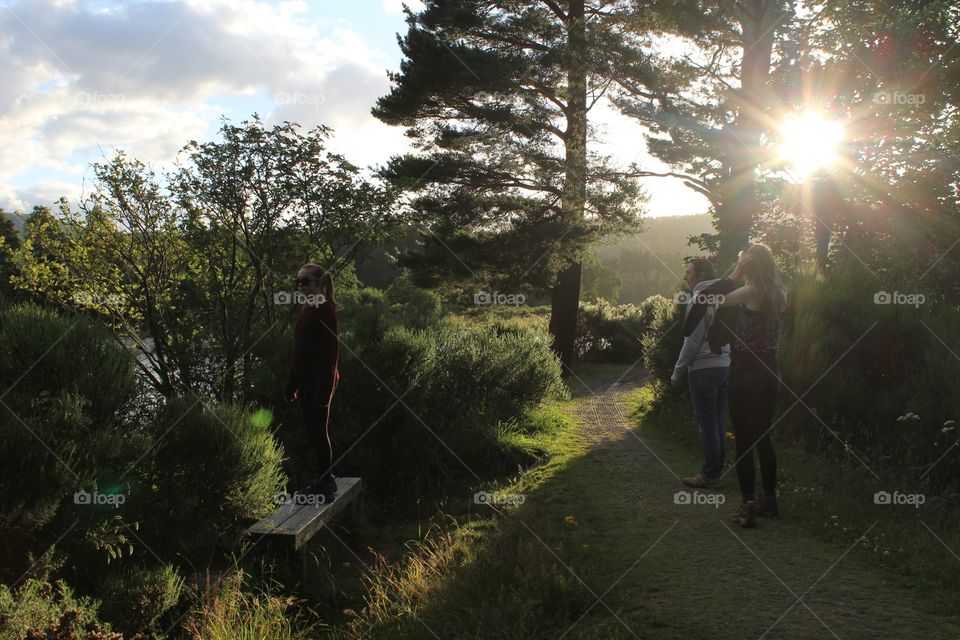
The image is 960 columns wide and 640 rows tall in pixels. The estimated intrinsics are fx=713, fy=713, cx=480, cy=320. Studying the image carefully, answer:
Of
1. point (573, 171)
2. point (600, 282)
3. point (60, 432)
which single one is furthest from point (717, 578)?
point (600, 282)

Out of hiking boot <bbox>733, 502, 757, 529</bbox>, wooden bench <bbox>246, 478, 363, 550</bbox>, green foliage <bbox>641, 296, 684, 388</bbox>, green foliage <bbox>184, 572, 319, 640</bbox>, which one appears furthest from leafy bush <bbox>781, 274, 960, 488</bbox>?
green foliage <bbox>184, 572, 319, 640</bbox>

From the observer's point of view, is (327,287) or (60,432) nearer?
(60,432)

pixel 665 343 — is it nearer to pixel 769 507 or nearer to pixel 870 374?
pixel 870 374

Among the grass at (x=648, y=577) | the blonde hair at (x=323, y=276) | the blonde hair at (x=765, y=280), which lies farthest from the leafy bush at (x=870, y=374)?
the blonde hair at (x=323, y=276)

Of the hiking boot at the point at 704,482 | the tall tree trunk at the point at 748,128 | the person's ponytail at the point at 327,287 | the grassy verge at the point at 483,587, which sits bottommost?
the grassy verge at the point at 483,587

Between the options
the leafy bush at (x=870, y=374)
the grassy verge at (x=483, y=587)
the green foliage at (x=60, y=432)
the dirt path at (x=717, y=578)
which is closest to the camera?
the dirt path at (x=717, y=578)

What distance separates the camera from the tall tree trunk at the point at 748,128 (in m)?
17.3

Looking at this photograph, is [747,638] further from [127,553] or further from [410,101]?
[410,101]

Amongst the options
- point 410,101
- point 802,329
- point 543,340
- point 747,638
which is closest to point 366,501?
point 747,638

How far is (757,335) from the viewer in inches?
213

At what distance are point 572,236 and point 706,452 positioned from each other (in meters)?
11.2

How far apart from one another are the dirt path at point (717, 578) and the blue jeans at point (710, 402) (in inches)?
20.0

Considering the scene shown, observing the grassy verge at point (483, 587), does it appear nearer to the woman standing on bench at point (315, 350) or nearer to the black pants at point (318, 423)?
the black pants at point (318, 423)

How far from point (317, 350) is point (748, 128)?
15490 mm
